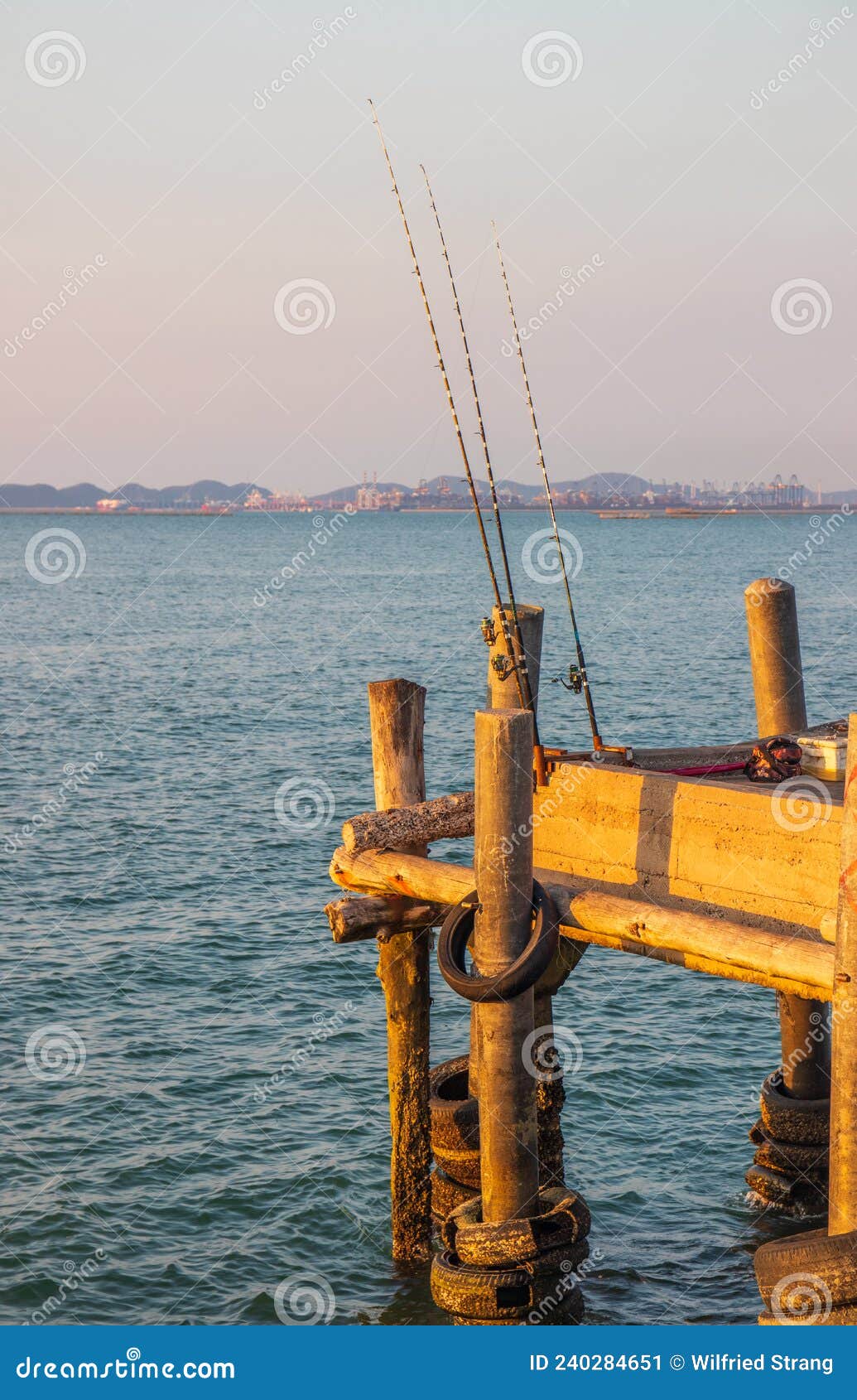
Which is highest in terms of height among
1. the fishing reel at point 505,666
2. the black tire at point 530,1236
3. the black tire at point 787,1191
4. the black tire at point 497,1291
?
the fishing reel at point 505,666

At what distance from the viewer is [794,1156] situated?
549 inches

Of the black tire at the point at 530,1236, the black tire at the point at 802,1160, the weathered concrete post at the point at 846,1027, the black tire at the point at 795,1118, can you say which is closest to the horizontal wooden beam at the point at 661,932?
the weathered concrete post at the point at 846,1027

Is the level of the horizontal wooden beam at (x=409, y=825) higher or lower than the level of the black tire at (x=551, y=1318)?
higher

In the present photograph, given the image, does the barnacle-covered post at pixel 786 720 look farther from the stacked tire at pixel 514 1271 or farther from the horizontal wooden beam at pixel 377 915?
the stacked tire at pixel 514 1271

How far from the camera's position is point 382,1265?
13.1 m

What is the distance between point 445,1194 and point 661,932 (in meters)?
4.63

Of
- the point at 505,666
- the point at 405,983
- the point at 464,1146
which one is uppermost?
the point at 505,666

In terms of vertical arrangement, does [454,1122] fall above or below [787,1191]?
above

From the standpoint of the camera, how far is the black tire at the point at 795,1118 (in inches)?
544

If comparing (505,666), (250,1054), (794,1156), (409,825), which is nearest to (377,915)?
(409,825)

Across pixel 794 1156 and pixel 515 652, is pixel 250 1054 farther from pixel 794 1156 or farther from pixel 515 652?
pixel 515 652

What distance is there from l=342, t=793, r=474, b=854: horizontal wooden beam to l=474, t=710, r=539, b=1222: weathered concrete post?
5.00 feet

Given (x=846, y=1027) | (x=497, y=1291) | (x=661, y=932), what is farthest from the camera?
(x=497, y=1291)

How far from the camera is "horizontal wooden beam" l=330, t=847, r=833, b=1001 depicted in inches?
343
